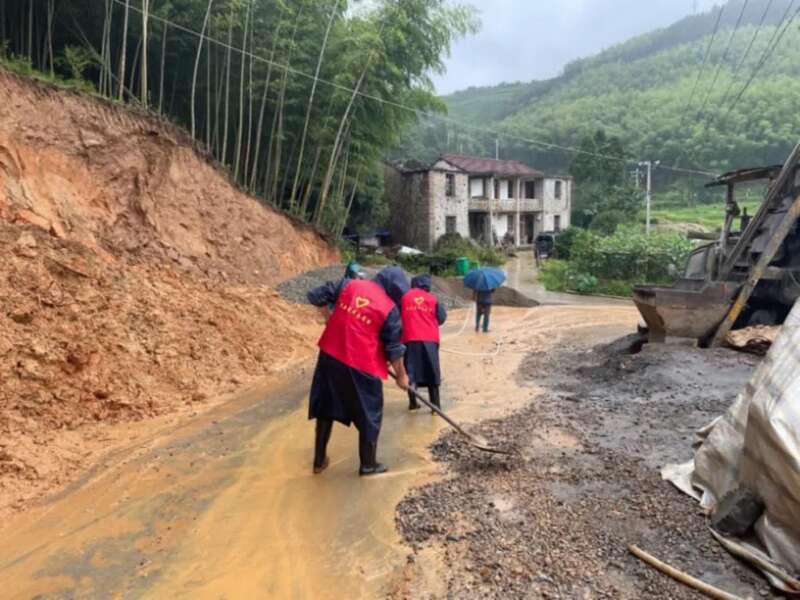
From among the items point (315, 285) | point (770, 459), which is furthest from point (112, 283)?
point (770, 459)

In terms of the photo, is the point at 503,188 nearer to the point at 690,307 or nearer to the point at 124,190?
the point at 124,190

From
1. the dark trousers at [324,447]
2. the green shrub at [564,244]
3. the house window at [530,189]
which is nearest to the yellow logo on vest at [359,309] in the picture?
the dark trousers at [324,447]

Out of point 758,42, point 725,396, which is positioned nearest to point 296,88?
point 725,396

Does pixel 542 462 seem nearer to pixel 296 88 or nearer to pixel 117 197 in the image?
pixel 117 197

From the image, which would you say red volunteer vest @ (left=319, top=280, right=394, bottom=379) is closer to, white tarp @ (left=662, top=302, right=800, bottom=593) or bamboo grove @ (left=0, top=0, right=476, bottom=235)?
white tarp @ (left=662, top=302, right=800, bottom=593)

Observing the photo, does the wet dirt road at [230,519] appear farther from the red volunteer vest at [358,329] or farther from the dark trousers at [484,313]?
the dark trousers at [484,313]

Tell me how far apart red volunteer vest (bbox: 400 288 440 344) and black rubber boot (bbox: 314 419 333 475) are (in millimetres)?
1745

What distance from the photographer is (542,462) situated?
4188mm

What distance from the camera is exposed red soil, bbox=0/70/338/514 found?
5266 mm

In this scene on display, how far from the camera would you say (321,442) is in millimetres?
4348

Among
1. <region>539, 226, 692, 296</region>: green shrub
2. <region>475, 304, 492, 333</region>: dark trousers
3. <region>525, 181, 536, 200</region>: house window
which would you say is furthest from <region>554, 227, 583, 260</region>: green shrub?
<region>475, 304, 492, 333</region>: dark trousers

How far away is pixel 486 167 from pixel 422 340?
A: 27260 millimetres

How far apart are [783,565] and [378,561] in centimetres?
192

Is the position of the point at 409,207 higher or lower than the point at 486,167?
lower
